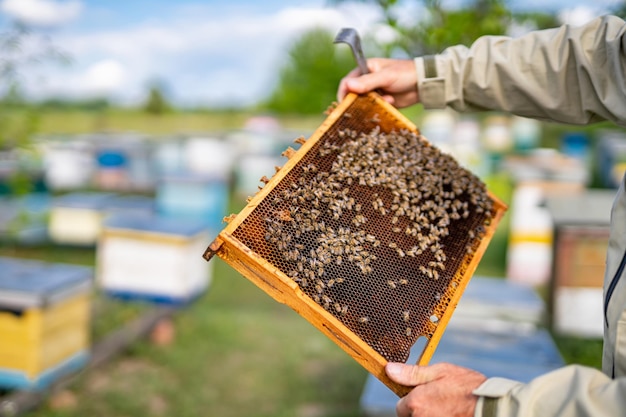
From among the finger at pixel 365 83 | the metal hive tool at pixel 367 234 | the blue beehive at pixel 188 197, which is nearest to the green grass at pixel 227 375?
the blue beehive at pixel 188 197

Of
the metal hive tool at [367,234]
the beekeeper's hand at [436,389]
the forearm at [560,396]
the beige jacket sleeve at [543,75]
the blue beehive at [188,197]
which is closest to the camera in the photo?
the forearm at [560,396]

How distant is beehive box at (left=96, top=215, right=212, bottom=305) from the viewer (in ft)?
18.2

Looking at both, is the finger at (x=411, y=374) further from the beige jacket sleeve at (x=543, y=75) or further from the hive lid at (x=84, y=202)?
the hive lid at (x=84, y=202)

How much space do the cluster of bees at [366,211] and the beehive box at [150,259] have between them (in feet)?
12.6

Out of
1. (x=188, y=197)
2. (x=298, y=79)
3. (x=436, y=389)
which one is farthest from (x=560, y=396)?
(x=298, y=79)

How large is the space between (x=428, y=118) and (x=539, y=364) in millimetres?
21448

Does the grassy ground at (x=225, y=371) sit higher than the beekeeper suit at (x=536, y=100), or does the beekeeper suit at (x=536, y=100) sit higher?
the beekeeper suit at (x=536, y=100)

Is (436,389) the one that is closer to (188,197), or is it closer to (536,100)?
(536,100)

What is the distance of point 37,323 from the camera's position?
12.7 ft

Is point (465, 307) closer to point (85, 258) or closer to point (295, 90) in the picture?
point (85, 258)

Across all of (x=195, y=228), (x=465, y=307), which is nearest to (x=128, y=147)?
(x=195, y=228)

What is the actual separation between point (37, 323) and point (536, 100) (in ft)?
11.2

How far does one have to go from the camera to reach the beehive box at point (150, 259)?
18.2 ft

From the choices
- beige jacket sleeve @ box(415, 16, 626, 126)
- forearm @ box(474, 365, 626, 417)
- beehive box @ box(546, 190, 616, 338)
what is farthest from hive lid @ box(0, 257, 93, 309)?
beehive box @ box(546, 190, 616, 338)
